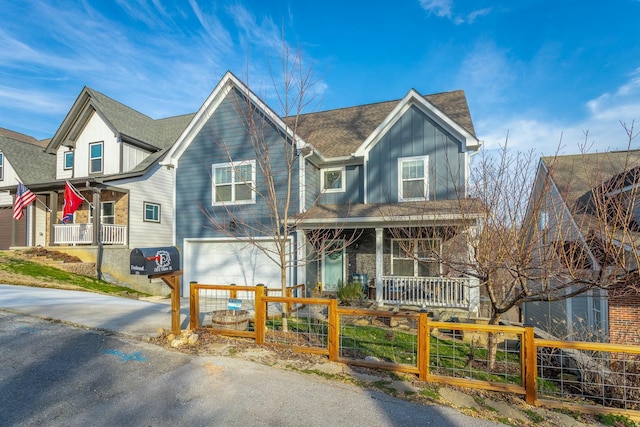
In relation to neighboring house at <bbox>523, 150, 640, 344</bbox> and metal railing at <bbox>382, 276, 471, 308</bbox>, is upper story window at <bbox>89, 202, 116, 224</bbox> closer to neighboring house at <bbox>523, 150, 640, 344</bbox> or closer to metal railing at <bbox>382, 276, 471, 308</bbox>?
metal railing at <bbox>382, 276, 471, 308</bbox>

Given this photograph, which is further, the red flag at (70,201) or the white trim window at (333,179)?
the red flag at (70,201)

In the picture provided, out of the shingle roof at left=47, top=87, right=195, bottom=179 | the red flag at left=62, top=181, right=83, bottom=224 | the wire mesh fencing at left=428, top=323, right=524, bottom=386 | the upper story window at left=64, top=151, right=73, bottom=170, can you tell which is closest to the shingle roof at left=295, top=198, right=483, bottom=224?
the wire mesh fencing at left=428, top=323, right=524, bottom=386

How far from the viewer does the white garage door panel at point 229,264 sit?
12.2m

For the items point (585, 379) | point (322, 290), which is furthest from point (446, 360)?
point (322, 290)

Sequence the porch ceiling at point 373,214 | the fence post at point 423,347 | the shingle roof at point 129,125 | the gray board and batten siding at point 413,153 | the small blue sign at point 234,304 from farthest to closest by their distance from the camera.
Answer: the shingle roof at point 129,125, the gray board and batten siding at point 413,153, the porch ceiling at point 373,214, the small blue sign at point 234,304, the fence post at point 423,347

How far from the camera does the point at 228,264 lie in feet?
41.2

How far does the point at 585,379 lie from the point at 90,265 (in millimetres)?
16560

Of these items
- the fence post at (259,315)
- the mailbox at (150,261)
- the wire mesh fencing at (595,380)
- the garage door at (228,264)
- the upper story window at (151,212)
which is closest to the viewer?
the wire mesh fencing at (595,380)

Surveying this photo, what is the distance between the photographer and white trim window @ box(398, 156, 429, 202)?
38.0 ft

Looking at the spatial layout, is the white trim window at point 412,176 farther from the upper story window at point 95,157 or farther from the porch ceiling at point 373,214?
the upper story window at point 95,157

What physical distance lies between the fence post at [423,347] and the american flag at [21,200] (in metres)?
18.1

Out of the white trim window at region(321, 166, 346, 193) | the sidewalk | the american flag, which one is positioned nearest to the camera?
the sidewalk

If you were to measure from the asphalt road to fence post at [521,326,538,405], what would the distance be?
0.98m

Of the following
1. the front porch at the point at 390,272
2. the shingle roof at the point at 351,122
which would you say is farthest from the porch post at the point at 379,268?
the shingle roof at the point at 351,122
